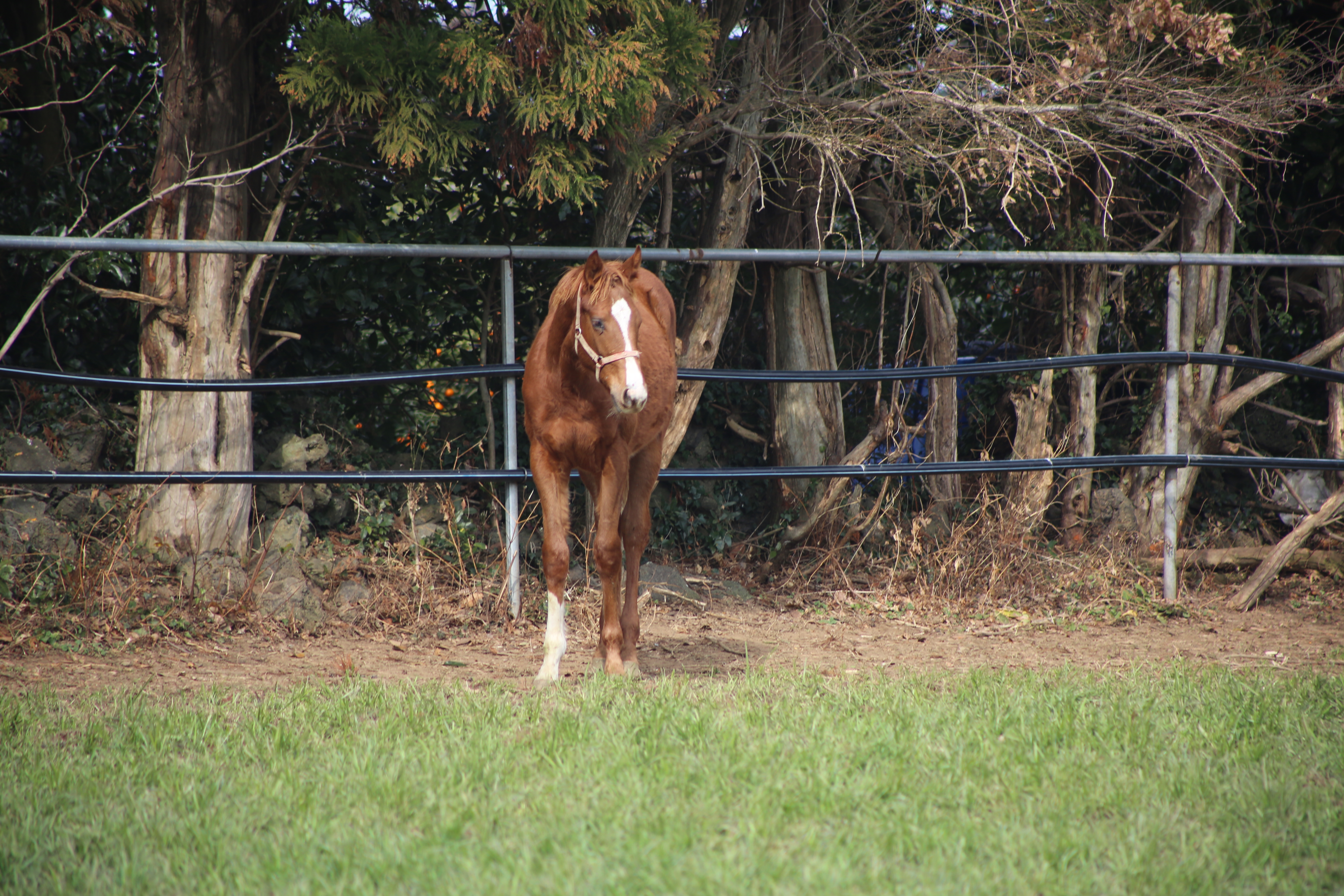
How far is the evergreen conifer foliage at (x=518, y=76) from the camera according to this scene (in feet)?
16.1

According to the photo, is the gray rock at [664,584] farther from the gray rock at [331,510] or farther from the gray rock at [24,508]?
the gray rock at [24,508]

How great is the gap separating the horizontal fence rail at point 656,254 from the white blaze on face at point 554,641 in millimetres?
1761

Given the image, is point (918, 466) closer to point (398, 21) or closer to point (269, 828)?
point (398, 21)

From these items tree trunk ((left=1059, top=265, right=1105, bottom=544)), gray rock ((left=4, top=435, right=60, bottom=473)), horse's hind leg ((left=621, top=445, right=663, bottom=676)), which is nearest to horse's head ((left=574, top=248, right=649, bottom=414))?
horse's hind leg ((left=621, top=445, right=663, bottom=676))

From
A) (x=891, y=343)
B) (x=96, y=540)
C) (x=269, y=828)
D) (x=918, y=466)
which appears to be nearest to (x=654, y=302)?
(x=918, y=466)

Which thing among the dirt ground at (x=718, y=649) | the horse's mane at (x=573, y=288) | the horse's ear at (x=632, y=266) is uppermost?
the horse's ear at (x=632, y=266)

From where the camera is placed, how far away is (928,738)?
3.30m

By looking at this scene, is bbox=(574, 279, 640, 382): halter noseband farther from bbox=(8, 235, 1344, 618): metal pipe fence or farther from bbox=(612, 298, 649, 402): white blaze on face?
bbox=(8, 235, 1344, 618): metal pipe fence

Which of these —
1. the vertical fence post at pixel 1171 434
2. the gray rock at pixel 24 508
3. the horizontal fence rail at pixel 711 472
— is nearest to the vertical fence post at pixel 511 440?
the horizontal fence rail at pixel 711 472

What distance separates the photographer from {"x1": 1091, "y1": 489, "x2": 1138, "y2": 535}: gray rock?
7.02 metres

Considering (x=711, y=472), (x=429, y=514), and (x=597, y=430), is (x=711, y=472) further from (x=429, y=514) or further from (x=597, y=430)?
(x=429, y=514)

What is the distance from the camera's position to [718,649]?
16.8 ft

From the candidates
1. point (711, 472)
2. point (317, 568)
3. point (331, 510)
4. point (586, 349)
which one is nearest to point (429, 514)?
point (331, 510)

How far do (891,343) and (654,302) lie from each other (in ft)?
11.9
